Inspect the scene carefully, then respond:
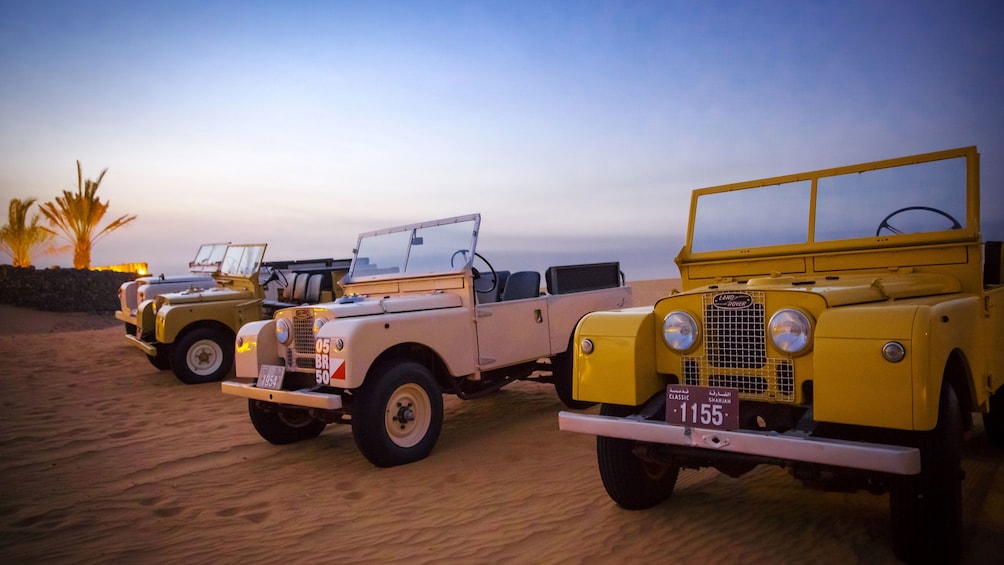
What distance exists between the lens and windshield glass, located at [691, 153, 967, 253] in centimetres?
432

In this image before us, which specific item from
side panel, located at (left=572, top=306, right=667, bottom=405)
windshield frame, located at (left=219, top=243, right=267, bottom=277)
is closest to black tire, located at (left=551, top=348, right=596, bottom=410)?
side panel, located at (left=572, top=306, right=667, bottom=405)

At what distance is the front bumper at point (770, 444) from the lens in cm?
268

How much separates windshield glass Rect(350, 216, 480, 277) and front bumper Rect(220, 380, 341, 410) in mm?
1900

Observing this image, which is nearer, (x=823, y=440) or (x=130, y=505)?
(x=823, y=440)

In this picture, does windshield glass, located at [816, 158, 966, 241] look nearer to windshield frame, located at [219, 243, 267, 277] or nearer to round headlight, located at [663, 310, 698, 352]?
round headlight, located at [663, 310, 698, 352]

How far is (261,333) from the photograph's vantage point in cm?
605

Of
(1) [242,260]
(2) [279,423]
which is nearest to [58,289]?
(1) [242,260]

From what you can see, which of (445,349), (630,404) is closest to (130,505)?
(445,349)

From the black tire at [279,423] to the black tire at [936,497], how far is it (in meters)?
4.96

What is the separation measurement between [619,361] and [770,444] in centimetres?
97

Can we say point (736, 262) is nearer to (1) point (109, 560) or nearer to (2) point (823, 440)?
(2) point (823, 440)

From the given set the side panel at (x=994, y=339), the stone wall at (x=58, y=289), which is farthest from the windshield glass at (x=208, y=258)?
the stone wall at (x=58, y=289)

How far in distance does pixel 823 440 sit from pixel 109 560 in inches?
161

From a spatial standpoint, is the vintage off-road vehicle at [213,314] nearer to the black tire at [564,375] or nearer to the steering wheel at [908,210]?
the black tire at [564,375]
